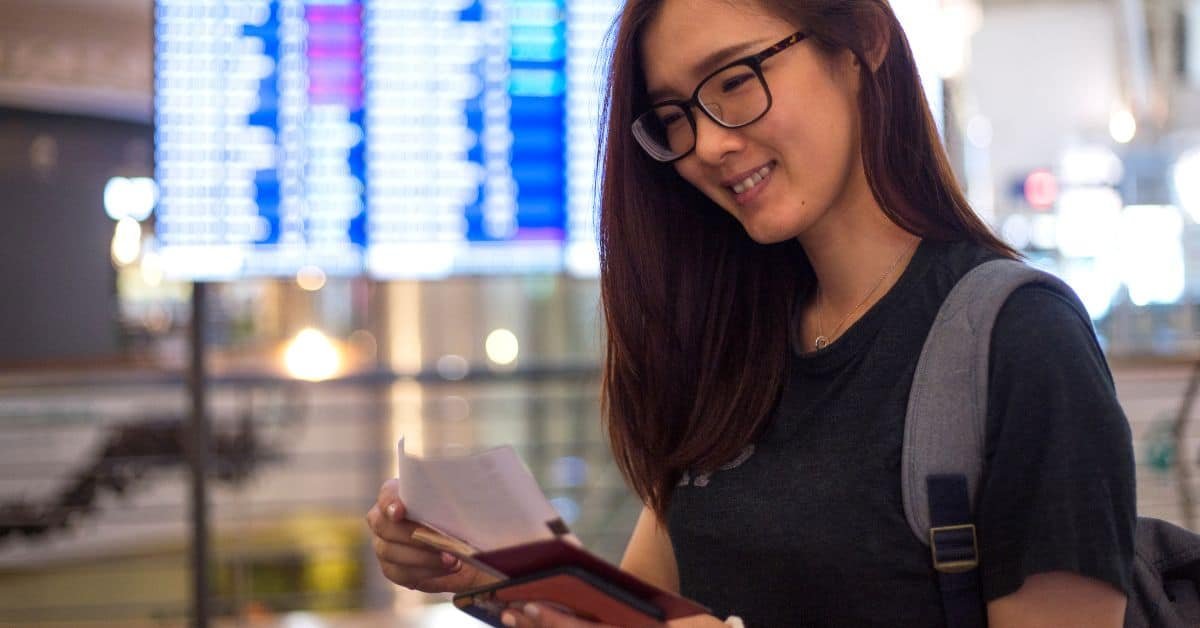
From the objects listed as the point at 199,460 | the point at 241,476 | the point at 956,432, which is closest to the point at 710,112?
the point at 956,432

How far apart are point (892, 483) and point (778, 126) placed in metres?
0.37

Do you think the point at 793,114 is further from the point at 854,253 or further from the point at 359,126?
the point at 359,126

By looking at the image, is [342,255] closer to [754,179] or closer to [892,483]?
[754,179]

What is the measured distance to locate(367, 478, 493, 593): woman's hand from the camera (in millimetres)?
1447

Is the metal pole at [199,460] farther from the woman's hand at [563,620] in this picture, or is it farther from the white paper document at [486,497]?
the woman's hand at [563,620]

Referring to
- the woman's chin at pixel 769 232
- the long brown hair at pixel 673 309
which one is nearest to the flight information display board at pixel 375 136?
the long brown hair at pixel 673 309

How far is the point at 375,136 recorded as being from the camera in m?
3.55

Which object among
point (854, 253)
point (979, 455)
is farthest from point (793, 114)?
point (979, 455)

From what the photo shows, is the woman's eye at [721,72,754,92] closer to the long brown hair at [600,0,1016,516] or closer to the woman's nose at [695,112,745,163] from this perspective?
the woman's nose at [695,112,745,163]

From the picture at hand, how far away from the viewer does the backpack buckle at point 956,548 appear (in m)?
1.13

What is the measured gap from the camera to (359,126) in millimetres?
3541

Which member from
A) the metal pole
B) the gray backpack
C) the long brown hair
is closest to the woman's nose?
the long brown hair

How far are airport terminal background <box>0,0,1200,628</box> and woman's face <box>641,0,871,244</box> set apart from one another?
0.45ft

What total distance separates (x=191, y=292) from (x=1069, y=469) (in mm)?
2904
